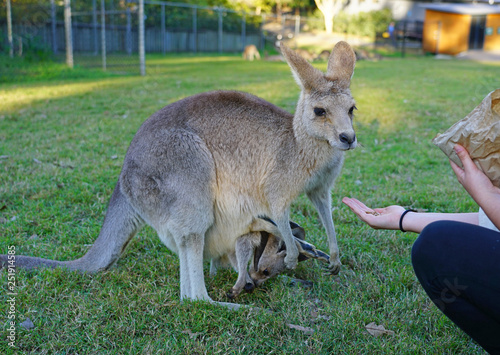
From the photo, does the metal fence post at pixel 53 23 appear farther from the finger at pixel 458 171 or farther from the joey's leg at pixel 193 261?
the finger at pixel 458 171

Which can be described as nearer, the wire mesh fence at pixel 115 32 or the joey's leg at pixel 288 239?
the joey's leg at pixel 288 239

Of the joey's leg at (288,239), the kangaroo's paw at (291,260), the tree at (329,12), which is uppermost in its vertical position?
the tree at (329,12)

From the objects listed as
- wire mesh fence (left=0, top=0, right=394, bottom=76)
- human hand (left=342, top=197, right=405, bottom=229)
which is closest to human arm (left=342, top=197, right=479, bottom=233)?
human hand (left=342, top=197, right=405, bottom=229)

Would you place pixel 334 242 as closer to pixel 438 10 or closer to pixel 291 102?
pixel 291 102

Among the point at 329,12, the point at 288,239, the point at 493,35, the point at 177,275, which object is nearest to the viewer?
the point at 288,239

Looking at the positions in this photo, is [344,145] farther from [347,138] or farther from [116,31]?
[116,31]

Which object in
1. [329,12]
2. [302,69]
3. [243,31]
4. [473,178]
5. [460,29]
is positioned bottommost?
[473,178]

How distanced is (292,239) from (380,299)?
557mm

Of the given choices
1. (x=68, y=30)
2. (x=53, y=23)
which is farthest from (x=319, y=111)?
(x=53, y=23)

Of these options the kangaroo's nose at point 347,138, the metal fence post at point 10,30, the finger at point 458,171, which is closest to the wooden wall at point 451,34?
the metal fence post at point 10,30

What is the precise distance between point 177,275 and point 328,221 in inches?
37.3

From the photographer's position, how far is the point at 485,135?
5.68ft

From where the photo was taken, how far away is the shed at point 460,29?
2458cm

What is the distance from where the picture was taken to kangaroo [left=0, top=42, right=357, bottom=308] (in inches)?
99.4
